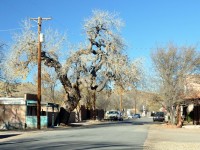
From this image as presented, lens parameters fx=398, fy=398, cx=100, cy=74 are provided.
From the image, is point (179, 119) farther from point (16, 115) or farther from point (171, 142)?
point (171, 142)

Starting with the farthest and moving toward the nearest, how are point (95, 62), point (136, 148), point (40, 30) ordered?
1. point (95, 62)
2. point (40, 30)
3. point (136, 148)

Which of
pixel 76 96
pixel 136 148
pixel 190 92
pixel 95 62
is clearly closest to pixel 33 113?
pixel 76 96

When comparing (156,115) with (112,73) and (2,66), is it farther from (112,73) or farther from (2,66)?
(2,66)

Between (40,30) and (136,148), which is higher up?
(40,30)

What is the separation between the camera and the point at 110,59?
4397 cm

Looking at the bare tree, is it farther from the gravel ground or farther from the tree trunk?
the gravel ground

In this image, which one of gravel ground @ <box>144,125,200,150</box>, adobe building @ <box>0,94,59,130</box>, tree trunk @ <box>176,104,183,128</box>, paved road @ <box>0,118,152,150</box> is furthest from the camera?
tree trunk @ <box>176,104,183,128</box>

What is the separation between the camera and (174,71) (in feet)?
144

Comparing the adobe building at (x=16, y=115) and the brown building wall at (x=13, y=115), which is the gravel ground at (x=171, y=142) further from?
the brown building wall at (x=13, y=115)

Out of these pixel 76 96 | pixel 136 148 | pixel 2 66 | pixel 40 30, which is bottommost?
pixel 136 148

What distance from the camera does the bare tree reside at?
43062 mm

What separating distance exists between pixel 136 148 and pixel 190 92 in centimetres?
2565

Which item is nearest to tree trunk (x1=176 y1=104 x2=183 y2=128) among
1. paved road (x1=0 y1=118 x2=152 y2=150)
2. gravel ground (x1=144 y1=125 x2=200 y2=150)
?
gravel ground (x1=144 y1=125 x2=200 y2=150)

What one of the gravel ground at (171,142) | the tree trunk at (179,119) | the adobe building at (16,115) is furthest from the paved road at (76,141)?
the tree trunk at (179,119)
